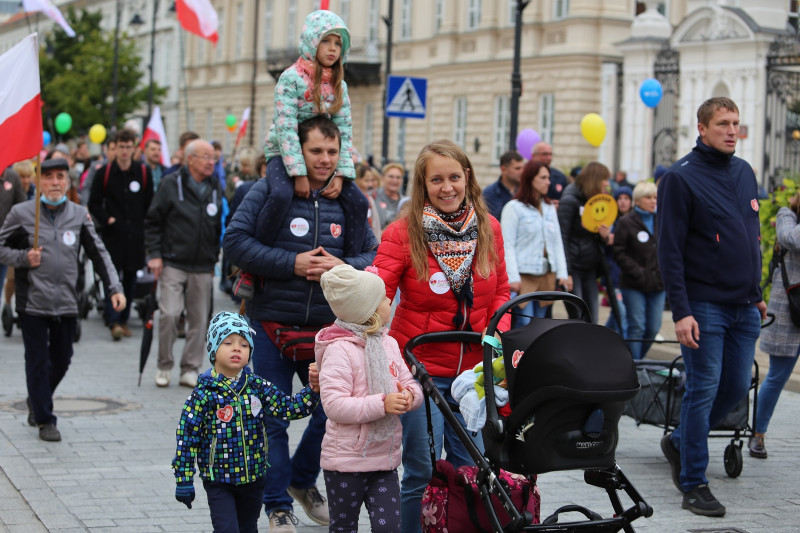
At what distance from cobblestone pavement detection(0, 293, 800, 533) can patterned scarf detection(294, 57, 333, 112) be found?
209 cm

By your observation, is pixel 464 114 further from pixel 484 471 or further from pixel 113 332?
pixel 484 471

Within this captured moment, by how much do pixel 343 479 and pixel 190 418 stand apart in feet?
2.10

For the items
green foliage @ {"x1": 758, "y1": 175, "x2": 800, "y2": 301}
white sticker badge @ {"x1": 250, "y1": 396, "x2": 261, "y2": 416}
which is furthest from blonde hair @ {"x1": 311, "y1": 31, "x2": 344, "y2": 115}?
green foliage @ {"x1": 758, "y1": 175, "x2": 800, "y2": 301}

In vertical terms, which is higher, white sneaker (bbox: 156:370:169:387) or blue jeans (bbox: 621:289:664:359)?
blue jeans (bbox: 621:289:664:359)

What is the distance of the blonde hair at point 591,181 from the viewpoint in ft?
36.9

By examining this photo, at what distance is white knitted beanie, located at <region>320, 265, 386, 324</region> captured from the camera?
5.02 m

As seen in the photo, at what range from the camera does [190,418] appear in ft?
16.5

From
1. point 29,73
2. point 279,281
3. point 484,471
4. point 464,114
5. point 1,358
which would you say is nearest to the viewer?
point 484,471

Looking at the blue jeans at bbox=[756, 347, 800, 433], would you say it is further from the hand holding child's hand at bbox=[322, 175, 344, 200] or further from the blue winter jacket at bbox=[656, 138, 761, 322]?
the hand holding child's hand at bbox=[322, 175, 344, 200]

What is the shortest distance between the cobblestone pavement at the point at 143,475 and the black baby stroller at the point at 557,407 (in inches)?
76.9

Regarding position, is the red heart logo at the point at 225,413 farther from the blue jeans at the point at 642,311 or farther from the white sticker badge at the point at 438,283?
the blue jeans at the point at 642,311

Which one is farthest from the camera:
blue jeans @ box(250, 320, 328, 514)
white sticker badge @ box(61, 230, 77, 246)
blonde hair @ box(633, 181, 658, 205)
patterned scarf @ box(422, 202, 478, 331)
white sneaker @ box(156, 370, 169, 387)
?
blonde hair @ box(633, 181, 658, 205)

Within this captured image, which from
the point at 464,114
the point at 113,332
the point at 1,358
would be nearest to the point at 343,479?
the point at 1,358

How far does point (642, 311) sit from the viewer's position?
11258 mm
